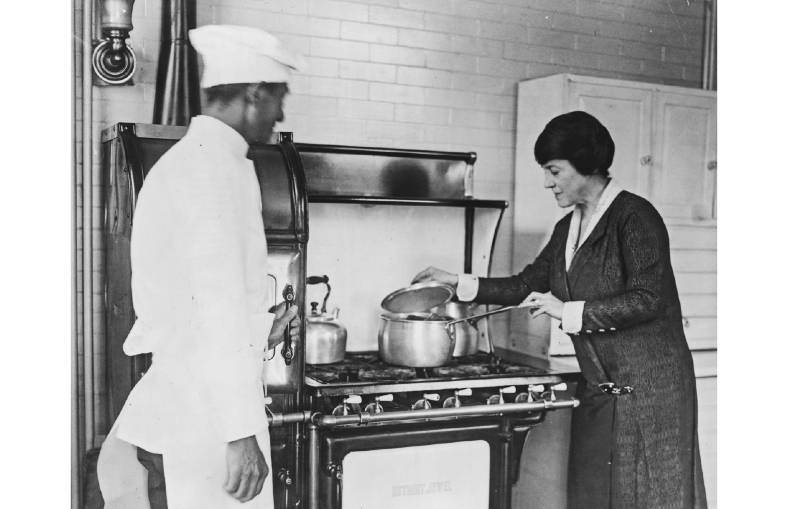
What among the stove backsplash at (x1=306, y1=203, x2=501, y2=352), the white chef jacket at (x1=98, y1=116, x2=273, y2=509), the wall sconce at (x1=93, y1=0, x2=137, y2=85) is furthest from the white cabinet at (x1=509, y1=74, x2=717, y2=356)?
the wall sconce at (x1=93, y1=0, x2=137, y2=85)

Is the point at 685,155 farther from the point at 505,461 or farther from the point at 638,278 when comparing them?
the point at 505,461

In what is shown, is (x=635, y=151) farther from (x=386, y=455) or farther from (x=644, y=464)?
(x=386, y=455)

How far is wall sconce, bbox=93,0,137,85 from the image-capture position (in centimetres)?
288

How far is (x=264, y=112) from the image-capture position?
284 cm

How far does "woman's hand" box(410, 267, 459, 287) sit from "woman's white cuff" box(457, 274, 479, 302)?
25 millimetres

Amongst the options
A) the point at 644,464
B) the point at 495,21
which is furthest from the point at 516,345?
the point at 495,21

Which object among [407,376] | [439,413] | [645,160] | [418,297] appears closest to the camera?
[439,413]

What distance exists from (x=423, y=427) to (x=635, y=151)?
1.70 m

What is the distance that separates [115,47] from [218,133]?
550 mm

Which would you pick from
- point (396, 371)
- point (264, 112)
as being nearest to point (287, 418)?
point (396, 371)

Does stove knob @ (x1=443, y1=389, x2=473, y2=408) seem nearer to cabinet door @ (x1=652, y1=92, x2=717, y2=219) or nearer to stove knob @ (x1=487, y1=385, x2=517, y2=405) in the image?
stove knob @ (x1=487, y1=385, x2=517, y2=405)

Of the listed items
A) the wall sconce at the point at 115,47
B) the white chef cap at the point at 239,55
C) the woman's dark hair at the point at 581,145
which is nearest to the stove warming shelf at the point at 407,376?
the woman's dark hair at the point at 581,145

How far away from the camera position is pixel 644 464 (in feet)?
10.8

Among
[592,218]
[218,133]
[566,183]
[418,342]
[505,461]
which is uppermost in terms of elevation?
[218,133]
